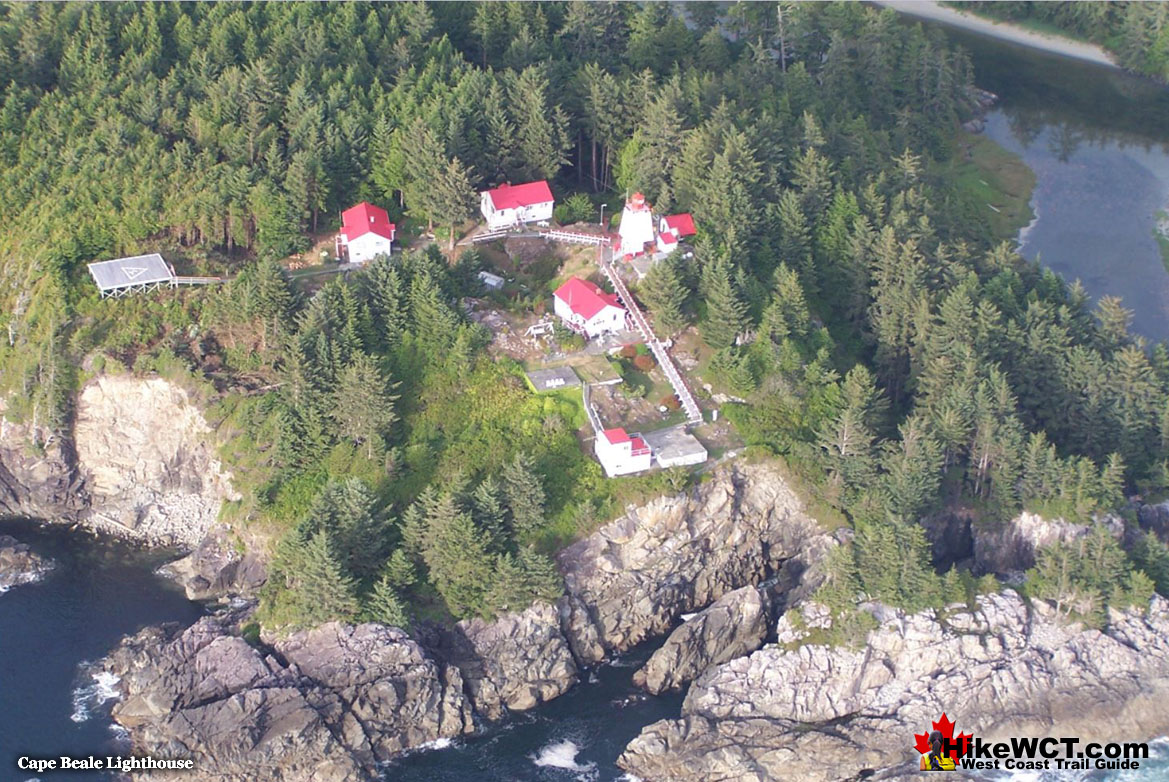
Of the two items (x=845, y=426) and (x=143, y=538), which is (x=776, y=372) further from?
(x=143, y=538)

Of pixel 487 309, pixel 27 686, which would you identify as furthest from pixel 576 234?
pixel 27 686

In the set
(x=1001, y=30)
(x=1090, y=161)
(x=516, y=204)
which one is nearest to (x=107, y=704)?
(x=516, y=204)

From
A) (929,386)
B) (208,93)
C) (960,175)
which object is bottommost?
(960,175)

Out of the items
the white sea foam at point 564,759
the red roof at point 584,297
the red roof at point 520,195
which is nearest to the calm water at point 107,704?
the white sea foam at point 564,759

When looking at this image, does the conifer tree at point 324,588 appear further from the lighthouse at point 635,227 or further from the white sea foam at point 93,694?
the lighthouse at point 635,227

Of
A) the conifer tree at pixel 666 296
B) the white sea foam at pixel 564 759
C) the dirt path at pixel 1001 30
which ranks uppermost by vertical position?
the conifer tree at pixel 666 296
